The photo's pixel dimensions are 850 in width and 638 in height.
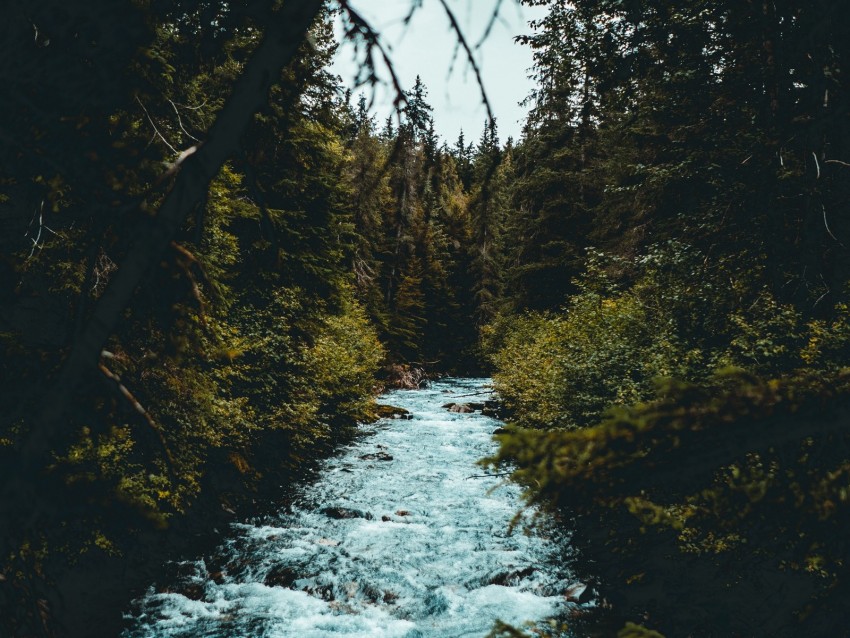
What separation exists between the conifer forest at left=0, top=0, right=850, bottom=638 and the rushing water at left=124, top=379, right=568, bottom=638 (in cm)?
10

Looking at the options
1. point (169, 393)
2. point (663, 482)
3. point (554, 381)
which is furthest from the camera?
point (554, 381)

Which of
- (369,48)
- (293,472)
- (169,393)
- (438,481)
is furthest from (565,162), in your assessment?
(369,48)

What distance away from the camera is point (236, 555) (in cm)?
908

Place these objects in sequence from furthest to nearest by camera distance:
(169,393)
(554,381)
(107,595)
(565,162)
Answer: (565,162), (554,381), (169,393), (107,595)

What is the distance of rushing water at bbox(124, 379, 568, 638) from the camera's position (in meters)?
7.37

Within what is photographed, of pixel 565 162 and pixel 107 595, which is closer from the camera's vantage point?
pixel 107 595

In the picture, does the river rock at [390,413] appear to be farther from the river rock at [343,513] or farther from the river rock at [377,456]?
the river rock at [343,513]

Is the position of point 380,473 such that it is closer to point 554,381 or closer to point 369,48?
point 554,381

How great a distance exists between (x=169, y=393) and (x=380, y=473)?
766 centimetres

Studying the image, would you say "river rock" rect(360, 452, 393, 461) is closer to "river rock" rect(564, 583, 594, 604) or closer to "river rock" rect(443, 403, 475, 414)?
"river rock" rect(564, 583, 594, 604)

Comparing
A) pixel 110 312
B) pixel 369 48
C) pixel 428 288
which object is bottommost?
pixel 110 312

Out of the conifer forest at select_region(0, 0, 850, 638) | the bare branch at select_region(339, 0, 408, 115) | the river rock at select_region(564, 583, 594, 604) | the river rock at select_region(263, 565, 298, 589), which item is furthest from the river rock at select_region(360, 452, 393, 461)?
the bare branch at select_region(339, 0, 408, 115)

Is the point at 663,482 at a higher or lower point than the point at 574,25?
lower

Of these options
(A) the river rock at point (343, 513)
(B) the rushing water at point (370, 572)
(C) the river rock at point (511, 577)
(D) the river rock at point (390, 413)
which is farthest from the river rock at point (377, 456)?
(C) the river rock at point (511, 577)
